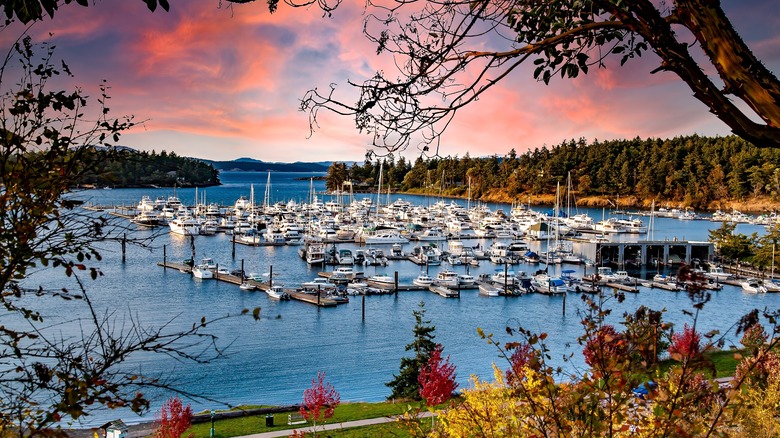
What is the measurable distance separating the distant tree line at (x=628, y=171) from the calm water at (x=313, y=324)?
5385 cm

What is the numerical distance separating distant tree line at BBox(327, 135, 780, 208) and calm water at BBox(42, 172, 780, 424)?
177 ft

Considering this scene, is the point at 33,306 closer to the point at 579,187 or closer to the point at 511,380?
the point at 511,380

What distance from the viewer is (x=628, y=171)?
105875mm

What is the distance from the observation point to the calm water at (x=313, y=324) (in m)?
23.3

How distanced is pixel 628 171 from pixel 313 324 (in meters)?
88.1

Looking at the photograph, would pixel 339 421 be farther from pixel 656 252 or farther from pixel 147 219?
pixel 147 219

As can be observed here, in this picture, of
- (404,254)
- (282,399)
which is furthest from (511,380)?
(404,254)

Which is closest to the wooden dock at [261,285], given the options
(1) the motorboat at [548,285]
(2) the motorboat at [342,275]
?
(2) the motorboat at [342,275]

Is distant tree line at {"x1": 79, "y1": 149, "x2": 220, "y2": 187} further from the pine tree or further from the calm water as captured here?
the pine tree

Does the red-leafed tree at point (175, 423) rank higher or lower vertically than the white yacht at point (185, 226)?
lower

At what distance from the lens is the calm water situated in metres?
23.3

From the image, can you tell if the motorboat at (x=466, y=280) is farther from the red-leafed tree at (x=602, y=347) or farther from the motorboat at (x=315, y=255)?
the red-leafed tree at (x=602, y=347)

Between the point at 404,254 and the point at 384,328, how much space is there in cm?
2318

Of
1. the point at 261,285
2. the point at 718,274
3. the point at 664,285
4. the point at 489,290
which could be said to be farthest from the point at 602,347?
the point at 718,274
